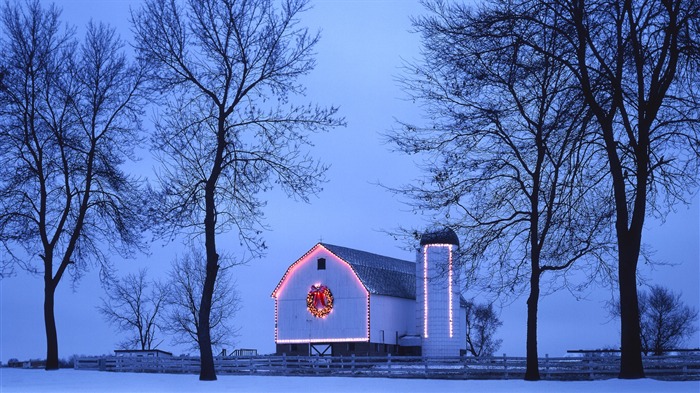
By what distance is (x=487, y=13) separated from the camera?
23.6 metres

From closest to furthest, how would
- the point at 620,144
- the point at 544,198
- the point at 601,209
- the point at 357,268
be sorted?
the point at 620,144, the point at 601,209, the point at 544,198, the point at 357,268

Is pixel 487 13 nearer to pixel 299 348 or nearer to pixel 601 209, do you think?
pixel 601 209

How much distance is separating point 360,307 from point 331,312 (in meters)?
2.34

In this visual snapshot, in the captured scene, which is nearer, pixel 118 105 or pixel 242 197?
pixel 242 197

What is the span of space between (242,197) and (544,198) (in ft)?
34.2

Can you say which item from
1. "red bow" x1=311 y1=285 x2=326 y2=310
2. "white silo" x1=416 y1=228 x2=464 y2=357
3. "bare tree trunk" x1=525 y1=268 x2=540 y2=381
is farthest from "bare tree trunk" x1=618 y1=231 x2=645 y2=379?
"red bow" x1=311 y1=285 x2=326 y2=310

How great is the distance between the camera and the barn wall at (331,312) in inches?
2232

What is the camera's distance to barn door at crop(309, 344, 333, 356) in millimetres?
57938

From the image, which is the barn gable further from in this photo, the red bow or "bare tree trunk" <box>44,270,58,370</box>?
"bare tree trunk" <box>44,270,58,370</box>

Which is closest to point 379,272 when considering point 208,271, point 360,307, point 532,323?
point 360,307

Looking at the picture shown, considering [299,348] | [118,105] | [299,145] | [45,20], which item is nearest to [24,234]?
[118,105]

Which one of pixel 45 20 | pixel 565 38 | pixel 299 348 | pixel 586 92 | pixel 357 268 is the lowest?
pixel 299 348

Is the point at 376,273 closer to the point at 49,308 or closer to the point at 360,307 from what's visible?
the point at 360,307

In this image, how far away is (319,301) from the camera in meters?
57.8
